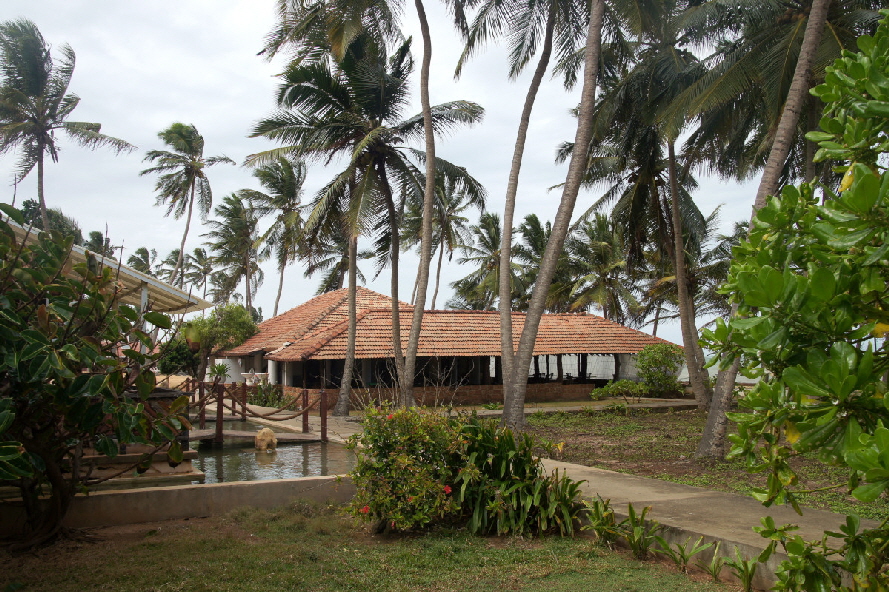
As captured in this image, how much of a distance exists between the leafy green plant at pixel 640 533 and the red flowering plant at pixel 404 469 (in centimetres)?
165

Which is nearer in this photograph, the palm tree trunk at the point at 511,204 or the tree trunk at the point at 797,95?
the tree trunk at the point at 797,95

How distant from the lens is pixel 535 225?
122 feet

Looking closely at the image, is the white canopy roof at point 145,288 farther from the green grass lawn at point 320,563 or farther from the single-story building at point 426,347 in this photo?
the single-story building at point 426,347

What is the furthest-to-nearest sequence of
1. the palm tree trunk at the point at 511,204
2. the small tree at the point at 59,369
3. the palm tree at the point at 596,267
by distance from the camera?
the palm tree at the point at 596,267, the palm tree trunk at the point at 511,204, the small tree at the point at 59,369

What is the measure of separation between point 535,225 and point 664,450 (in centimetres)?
2546

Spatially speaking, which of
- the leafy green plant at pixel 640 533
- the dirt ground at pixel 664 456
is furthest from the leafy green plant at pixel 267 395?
the leafy green plant at pixel 640 533

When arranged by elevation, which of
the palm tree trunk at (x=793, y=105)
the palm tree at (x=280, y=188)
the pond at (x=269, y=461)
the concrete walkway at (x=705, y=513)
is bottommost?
the pond at (x=269, y=461)

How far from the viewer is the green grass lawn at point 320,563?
505cm

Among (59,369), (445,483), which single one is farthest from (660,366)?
(59,369)

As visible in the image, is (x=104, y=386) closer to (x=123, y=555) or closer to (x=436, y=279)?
(x=123, y=555)

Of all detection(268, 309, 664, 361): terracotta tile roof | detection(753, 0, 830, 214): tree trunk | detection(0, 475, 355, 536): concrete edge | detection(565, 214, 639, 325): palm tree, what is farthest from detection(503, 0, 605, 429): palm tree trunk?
detection(565, 214, 639, 325): palm tree

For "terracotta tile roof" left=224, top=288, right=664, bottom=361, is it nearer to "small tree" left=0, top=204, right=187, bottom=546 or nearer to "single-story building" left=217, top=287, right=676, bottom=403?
"single-story building" left=217, top=287, right=676, bottom=403

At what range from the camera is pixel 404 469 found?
6.43 m

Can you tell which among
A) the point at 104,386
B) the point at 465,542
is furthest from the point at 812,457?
the point at 104,386
